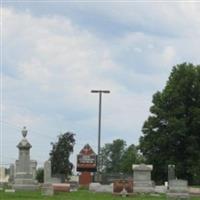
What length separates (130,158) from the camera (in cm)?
12419

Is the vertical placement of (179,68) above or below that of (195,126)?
above

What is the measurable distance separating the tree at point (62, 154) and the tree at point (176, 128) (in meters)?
22.9

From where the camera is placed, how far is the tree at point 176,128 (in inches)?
2458

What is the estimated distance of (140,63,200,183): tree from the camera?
62.4 metres

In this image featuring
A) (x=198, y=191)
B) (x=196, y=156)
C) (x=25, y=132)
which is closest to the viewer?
(x=198, y=191)

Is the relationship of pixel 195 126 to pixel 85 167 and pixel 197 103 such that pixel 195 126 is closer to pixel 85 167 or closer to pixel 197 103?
pixel 197 103

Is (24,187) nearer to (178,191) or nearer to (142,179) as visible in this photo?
(142,179)

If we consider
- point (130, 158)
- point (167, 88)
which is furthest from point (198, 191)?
point (130, 158)

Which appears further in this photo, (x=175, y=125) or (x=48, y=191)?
(x=175, y=125)

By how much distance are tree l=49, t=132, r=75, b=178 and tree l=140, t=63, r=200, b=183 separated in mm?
22862

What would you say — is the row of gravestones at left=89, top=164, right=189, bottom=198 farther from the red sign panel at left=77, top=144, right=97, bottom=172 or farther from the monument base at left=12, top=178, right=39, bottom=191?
the red sign panel at left=77, top=144, right=97, bottom=172

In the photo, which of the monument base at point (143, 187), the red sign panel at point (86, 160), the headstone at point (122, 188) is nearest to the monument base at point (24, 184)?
the headstone at point (122, 188)

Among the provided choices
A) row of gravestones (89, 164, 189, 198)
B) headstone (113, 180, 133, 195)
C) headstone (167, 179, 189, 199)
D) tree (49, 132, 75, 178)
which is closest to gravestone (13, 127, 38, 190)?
row of gravestones (89, 164, 189, 198)

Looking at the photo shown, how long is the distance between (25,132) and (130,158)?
263 feet
